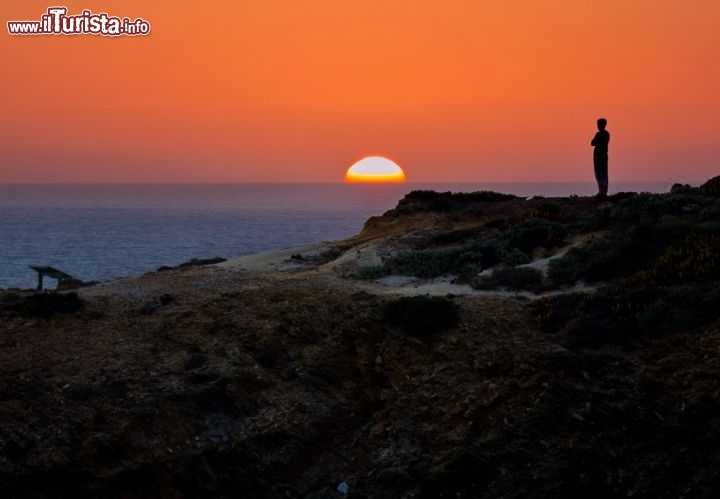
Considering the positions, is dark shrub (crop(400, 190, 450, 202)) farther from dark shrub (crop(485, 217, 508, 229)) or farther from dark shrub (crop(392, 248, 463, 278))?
dark shrub (crop(392, 248, 463, 278))

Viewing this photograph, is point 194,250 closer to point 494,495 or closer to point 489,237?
point 489,237

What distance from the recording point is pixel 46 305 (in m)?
16.3

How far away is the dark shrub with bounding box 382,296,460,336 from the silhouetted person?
12.6 m

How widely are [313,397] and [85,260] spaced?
48.0 metres

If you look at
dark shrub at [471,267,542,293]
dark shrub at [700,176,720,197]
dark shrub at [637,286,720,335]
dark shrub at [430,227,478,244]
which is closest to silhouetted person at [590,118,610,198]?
dark shrub at [700,176,720,197]

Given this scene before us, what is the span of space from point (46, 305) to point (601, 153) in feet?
59.8

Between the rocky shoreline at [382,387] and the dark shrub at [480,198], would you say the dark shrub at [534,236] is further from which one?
the dark shrub at [480,198]

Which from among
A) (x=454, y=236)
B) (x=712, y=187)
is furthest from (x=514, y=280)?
(x=712, y=187)

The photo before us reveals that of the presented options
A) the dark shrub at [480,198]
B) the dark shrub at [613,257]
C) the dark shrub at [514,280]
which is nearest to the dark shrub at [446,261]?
the dark shrub at [514,280]

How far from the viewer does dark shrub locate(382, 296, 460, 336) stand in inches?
597

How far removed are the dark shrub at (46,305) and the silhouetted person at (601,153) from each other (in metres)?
17.2

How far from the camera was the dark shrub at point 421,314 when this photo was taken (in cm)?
1517

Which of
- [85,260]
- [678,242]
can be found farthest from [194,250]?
[678,242]

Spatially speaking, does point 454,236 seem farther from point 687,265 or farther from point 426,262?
point 687,265
